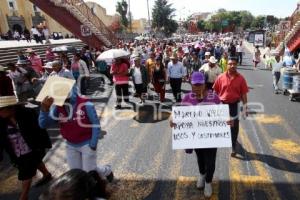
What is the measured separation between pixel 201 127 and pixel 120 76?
20.6ft

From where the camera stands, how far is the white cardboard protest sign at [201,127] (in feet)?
14.8

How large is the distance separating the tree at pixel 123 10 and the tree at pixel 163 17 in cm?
857

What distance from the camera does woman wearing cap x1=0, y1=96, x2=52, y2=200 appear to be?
4165mm

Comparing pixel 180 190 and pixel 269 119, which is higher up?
Answer: pixel 180 190

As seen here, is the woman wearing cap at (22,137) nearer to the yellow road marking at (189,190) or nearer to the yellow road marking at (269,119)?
the yellow road marking at (189,190)

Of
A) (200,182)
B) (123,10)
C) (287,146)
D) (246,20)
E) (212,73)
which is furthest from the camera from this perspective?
(246,20)

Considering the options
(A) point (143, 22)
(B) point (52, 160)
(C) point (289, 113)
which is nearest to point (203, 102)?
(B) point (52, 160)

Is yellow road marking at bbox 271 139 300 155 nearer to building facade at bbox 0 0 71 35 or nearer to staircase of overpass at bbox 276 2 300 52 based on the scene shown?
staircase of overpass at bbox 276 2 300 52

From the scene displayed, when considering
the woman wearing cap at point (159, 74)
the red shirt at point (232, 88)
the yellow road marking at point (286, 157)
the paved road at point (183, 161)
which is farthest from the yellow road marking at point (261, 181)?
the woman wearing cap at point (159, 74)

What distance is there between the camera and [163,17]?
229 ft

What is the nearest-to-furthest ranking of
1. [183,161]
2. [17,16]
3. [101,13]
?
[183,161], [17,16], [101,13]

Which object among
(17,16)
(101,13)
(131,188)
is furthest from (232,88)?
(101,13)

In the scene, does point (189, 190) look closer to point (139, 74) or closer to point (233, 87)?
point (233, 87)

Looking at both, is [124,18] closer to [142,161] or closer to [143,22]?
[143,22]
